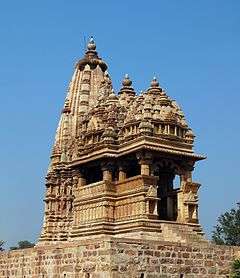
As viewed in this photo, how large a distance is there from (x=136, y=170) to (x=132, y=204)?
2.96m

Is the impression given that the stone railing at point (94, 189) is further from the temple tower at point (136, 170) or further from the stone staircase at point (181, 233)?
the stone staircase at point (181, 233)

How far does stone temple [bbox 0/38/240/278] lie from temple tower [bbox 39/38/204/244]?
0.04 metres

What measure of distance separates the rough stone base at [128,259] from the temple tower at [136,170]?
6.81ft

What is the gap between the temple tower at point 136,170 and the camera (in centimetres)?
2091

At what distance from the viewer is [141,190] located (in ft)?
68.3

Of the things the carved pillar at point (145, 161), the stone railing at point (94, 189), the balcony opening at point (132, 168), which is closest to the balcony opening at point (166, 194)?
the balcony opening at point (132, 168)

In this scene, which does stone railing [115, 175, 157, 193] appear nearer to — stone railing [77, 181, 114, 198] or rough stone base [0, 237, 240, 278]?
stone railing [77, 181, 114, 198]

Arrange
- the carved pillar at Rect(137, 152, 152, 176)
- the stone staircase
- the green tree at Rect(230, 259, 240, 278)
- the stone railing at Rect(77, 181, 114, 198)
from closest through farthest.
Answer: the green tree at Rect(230, 259, 240, 278) < the stone staircase < the carved pillar at Rect(137, 152, 152, 176) < the stone railing at Rect(77, 181, 114, 198)

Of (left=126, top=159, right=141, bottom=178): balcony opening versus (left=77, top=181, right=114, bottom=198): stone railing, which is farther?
(left=126, top=159, right=141, bottom=178): balcony opening

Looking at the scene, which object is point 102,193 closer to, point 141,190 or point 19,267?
point 141,190

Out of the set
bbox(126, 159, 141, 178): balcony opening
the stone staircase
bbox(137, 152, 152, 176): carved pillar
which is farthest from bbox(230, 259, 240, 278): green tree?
bbox(126, 159, 141, 178): balcony opening

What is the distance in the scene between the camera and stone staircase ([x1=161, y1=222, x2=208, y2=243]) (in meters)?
19.8

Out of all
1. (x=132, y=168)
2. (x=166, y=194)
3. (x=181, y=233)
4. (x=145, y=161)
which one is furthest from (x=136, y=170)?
(x=181, y=233)

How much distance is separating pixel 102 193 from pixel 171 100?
4.95 meters
